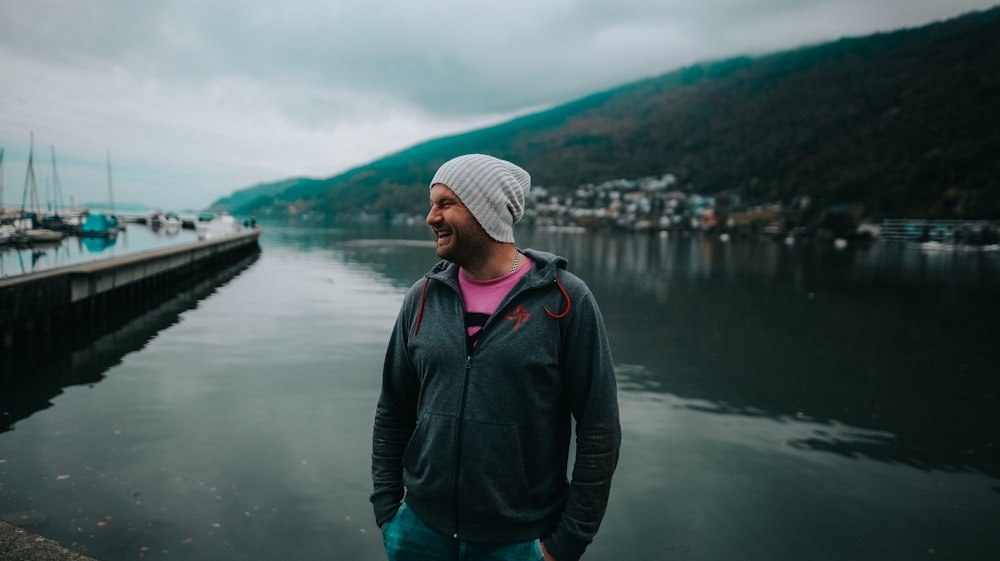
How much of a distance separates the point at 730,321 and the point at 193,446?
724 inches

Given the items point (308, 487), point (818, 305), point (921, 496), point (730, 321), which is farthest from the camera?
point (818, 305)

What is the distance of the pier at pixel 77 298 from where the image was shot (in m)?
13.1

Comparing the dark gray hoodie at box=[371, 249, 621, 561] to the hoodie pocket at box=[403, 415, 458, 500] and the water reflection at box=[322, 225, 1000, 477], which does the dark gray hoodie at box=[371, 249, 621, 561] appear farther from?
the water reflection at box=[322, 225, 1000, 477]

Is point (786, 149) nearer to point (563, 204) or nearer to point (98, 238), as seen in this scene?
point (563, 204)

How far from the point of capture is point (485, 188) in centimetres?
206

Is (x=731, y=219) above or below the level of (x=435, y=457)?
above

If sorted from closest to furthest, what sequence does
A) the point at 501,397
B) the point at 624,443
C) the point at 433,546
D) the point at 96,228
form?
1. the point at 501,397
2. the point at 433,546
3. the point at 624,443
4. the point at 96,228

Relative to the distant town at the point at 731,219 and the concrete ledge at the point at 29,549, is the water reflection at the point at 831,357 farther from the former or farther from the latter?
the distant town at the point at 731,219

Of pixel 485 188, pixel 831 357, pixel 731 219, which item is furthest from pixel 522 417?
pixel 731 219

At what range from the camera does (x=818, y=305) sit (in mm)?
26641

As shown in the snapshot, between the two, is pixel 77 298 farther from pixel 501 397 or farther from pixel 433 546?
pixel 501 397

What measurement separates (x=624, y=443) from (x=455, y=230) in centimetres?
792

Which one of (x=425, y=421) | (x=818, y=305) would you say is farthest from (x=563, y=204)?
(x=425, y=421)

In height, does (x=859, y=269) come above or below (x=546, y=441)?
below
